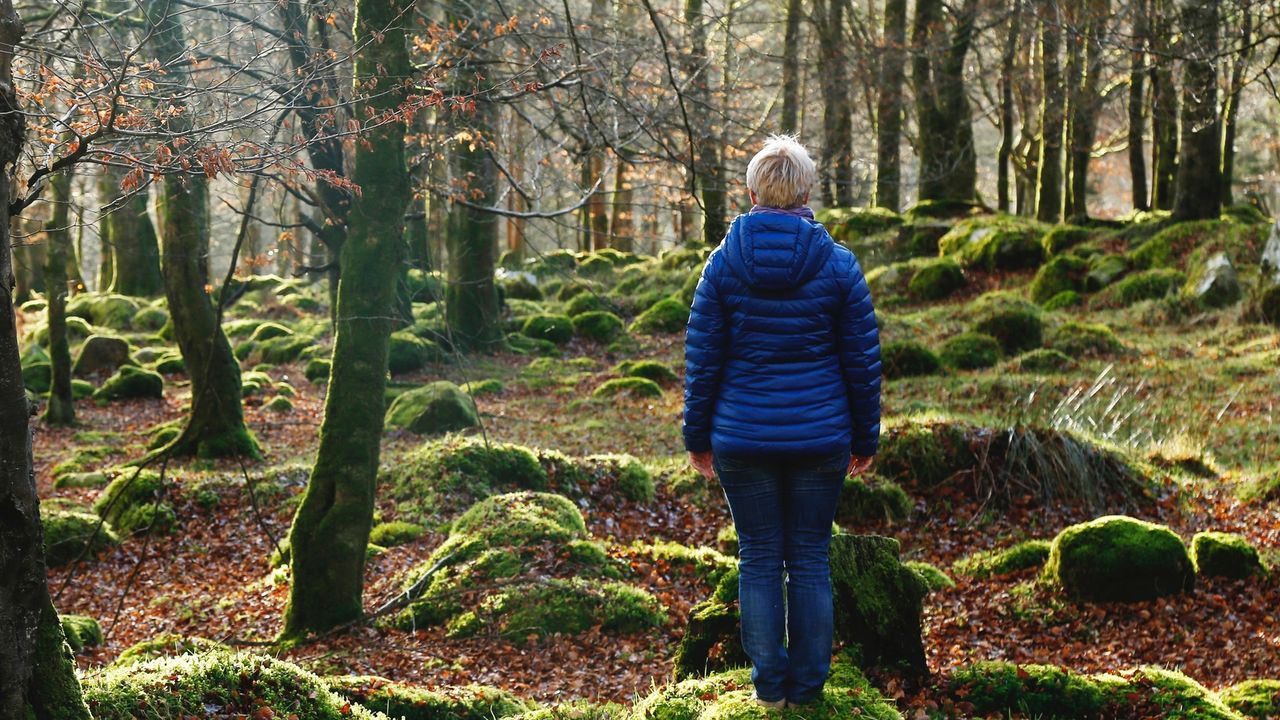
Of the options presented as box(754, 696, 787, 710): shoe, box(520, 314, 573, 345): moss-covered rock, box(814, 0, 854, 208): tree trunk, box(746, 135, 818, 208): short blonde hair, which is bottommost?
box(754, 696, 787, 710): shoe

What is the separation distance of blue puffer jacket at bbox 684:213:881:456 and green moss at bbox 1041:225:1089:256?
53.8 ft

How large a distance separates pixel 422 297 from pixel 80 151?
19530mm

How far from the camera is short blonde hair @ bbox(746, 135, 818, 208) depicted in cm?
374

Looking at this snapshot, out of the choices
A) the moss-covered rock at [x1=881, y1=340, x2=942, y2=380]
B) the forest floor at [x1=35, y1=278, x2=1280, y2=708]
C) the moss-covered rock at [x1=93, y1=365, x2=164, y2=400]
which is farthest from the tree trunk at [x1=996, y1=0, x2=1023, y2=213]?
the moss-covered rock at [x1=93, y1=365, x2=164, y2=400]

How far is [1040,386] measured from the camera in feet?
38.4

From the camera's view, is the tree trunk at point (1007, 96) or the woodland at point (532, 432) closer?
the woodland at point (532, 432)

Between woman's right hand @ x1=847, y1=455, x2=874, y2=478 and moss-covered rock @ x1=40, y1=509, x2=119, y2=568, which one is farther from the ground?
woman's right hand @ x1=847, y1=455, x2=874, y2=478

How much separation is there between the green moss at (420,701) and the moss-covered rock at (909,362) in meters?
9.12

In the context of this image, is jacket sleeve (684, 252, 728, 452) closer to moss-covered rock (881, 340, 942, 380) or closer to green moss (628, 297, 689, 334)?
moss-covered rock (881, 340, 942, 380)

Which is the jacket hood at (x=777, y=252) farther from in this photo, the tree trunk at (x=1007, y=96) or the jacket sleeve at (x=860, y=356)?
the tree trunk at (x=1007, y=96)

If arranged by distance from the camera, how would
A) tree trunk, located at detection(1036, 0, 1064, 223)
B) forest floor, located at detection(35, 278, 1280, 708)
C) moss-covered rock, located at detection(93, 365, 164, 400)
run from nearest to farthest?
forest floor, located at detection(35, 278, 1280, 708)
moss-covered rock, located at detection(93, 365, 164, 400)
tree trunk, located at detection(1036, 0, 1064, 223)

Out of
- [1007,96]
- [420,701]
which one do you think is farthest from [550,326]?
[420,701]

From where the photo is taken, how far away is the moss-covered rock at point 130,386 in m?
16.1

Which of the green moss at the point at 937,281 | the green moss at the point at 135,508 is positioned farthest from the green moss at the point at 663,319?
the green moss at the point at 135,508
